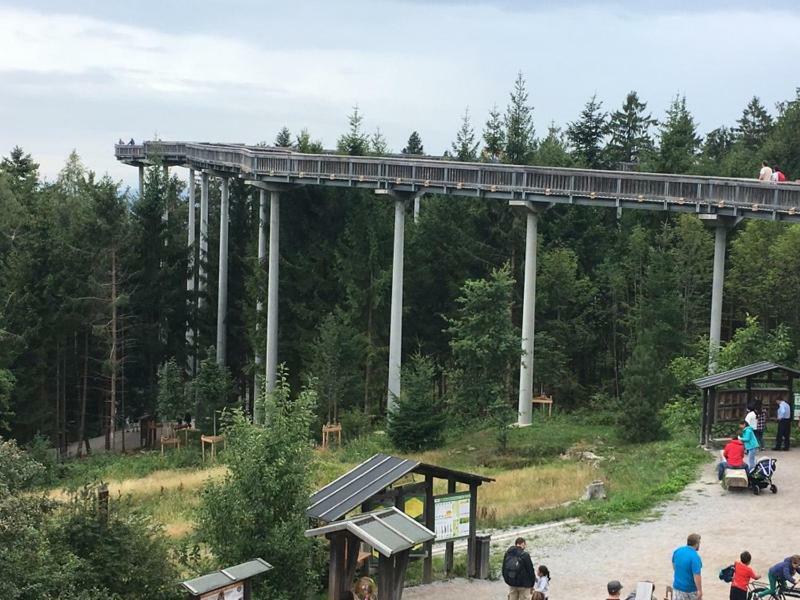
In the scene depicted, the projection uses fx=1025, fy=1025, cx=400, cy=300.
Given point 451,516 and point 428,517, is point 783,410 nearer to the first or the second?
point 451,516

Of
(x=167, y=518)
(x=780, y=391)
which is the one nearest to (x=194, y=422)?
(x=167, y=518)

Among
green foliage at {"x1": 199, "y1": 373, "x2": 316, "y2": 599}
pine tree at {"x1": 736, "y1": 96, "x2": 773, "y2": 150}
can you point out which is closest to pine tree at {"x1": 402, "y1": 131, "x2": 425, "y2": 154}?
pine tree at {"x1": 736, "y1": 96, "x2": 773, "y2": 150}

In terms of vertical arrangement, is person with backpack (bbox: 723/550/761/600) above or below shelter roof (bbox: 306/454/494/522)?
below

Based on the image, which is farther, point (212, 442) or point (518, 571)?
point (212, 442)

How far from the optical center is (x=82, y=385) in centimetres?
6038

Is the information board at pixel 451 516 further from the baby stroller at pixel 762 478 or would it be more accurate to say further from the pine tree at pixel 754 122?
the pine tree at pixel 754 122

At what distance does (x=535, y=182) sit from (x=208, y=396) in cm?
2062

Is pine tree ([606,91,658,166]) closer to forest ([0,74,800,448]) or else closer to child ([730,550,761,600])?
forest ([0,74,800,448])

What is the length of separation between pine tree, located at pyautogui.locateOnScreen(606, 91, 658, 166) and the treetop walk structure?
104 feet

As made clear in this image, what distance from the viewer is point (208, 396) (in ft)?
167

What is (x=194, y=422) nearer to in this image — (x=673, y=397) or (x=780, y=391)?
(x=673, y=397)

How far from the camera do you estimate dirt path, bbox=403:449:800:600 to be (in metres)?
18.9

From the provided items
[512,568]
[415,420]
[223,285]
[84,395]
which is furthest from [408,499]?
[223,285]

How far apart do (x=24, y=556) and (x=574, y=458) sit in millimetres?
22456
